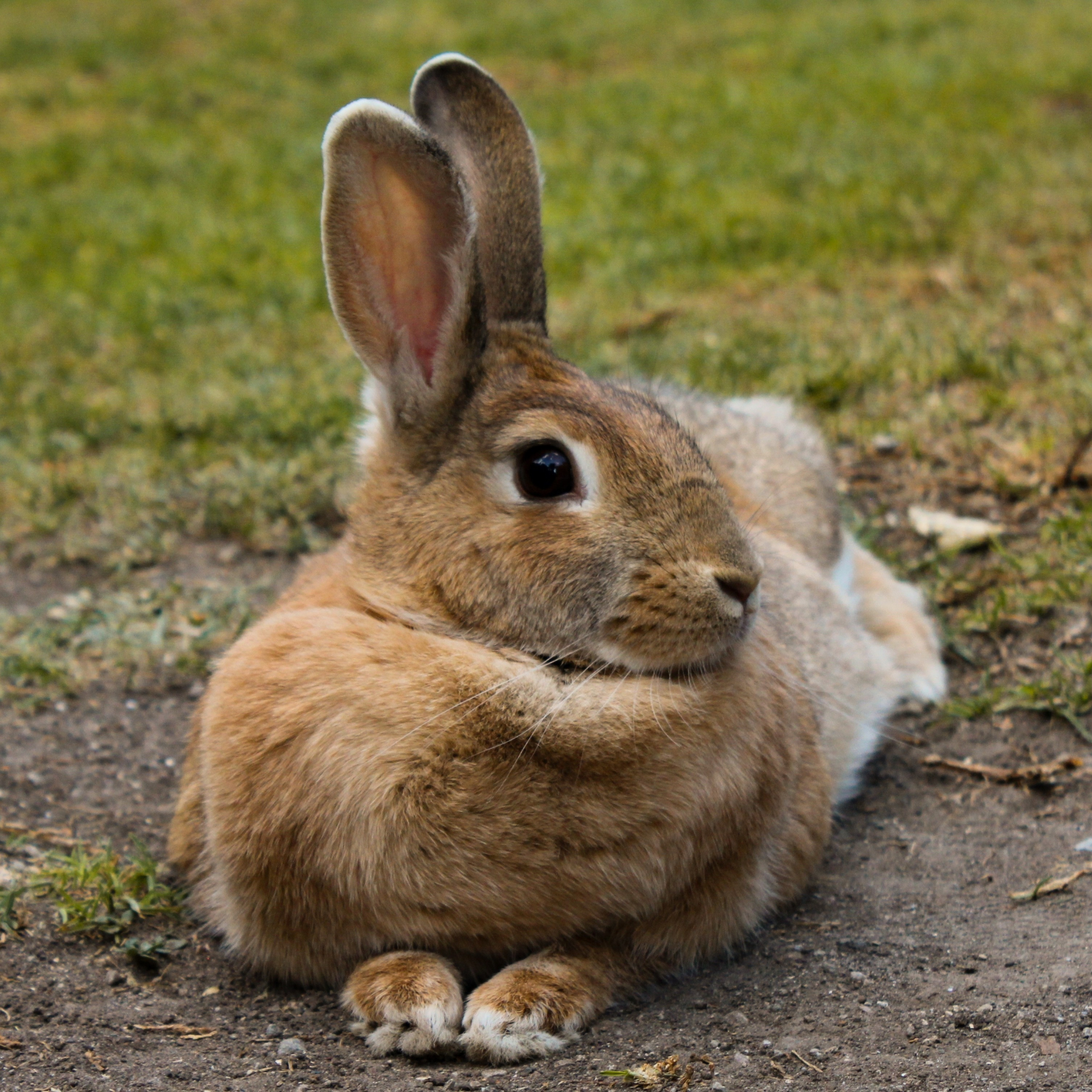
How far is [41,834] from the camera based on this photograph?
3.76 meters

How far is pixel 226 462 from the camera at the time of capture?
588 cm

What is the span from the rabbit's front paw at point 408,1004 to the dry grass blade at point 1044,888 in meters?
1.41

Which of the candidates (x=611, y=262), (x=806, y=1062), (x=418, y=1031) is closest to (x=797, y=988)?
(x=806, y=1062)

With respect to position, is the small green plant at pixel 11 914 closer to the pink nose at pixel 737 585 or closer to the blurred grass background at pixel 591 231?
the pink nose at pixel 737 585

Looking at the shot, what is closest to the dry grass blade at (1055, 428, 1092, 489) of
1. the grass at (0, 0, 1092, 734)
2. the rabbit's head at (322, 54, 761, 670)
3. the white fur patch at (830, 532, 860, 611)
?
the grass at (0, 0, 1092, 734)

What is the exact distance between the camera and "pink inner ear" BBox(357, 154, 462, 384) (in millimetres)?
3189

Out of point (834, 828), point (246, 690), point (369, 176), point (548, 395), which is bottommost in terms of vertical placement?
point (834, 828)

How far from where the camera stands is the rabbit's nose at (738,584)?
288 cm

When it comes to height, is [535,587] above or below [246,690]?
above

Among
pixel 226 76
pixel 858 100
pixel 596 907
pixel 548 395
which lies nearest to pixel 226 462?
pixel 548 395

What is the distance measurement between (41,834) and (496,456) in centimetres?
175

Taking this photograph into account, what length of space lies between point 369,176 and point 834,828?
2.18 m

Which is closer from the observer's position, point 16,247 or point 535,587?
point 535,587

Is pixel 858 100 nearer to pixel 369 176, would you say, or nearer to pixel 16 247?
pixel 16 247
